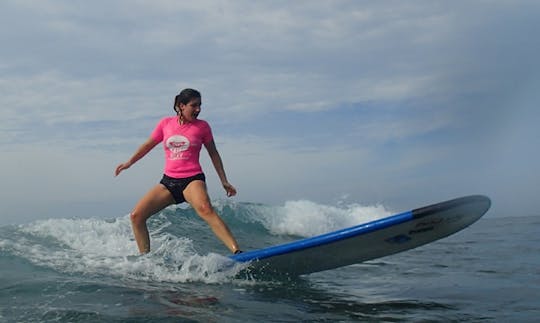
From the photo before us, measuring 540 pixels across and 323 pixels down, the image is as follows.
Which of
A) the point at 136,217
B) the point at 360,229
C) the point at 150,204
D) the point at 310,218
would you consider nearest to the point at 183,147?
the point at 150,204

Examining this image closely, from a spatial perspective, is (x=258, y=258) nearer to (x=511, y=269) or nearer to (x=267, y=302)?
(x=267, y=302)

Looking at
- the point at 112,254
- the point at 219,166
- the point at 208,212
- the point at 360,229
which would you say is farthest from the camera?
the point at 112,254

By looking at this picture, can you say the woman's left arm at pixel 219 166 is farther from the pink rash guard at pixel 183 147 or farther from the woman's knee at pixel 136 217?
the woman's knee at pixel 136 217

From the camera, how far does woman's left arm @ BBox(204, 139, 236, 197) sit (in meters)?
5.14

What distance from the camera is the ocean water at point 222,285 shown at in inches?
131

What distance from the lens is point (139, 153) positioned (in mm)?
5195

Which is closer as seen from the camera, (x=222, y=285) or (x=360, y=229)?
(x=360, y=229)

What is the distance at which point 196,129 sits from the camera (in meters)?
4.94

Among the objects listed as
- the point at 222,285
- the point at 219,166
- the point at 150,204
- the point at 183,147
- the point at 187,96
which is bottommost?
the point at 222,285

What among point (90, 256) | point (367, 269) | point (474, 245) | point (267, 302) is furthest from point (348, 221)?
point (267, 302)

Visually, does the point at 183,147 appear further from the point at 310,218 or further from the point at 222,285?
the point at 310,218

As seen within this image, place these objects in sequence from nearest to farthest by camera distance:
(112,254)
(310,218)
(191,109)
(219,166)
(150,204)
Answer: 1. (191,109)
2. (150,204)
3. (219,166)
4. (112,254)
5. (310,218)

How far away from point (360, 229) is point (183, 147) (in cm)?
184

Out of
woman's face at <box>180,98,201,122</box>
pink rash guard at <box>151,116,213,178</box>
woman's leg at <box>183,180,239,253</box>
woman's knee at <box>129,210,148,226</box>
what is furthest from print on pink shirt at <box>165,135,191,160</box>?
woman's knee at <box>129,210,148,226</box>
